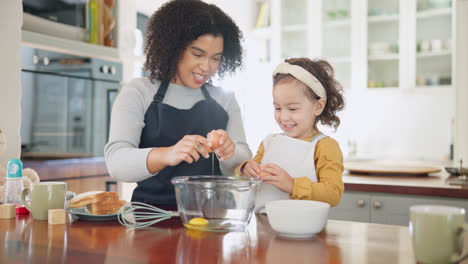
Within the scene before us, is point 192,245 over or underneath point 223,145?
underneath

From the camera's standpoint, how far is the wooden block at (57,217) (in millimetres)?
1146

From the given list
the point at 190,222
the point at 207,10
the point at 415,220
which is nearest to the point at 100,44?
the point at 207,10

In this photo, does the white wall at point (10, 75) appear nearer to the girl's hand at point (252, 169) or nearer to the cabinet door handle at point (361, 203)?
the girl's hand at point (252, 169)

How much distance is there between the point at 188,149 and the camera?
1.10 metres

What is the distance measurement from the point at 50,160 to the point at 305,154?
1670 millimetres

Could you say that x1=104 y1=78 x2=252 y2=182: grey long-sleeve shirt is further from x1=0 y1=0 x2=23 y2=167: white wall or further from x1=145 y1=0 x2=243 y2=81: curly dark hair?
x1=0 y1=0 x2=23 y2=167: white wall

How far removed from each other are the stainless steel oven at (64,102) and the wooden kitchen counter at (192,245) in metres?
1.51

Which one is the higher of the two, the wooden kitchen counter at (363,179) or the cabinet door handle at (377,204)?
the wooden kitchen counter at (363,179)

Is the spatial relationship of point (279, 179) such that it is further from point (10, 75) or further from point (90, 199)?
point (10, 75)

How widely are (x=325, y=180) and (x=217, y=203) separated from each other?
44 centimetres

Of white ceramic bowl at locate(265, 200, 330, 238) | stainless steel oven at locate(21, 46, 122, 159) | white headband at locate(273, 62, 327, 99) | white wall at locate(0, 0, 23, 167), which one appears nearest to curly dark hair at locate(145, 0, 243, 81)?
white headband at locate(273, 62, 327, 99)

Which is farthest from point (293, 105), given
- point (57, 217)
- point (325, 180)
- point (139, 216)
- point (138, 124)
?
point (57, 217)

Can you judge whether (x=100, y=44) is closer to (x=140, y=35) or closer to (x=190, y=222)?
(x=140, y=35)

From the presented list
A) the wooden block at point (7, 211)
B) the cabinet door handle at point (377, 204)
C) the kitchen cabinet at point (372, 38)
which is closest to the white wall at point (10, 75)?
the wooden block at point (7, 211)
